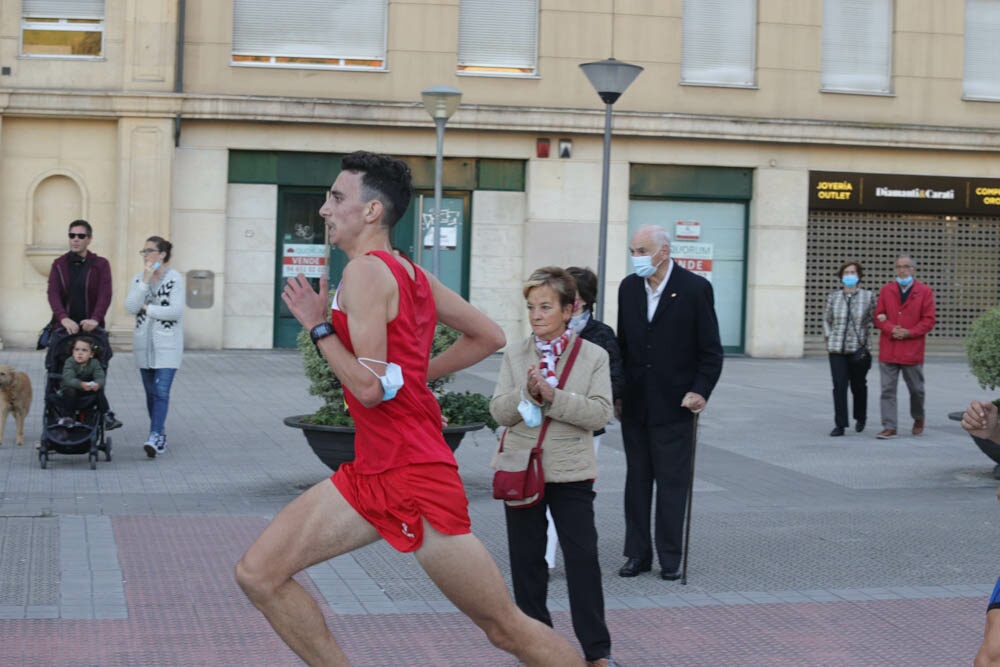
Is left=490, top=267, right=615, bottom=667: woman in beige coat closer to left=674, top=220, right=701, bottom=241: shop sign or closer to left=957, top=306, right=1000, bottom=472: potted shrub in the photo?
left=957, top=306, right=1000, bottom=472: potted shrub

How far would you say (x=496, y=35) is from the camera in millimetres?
24578

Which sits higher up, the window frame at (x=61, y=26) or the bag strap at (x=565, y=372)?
the window frame at (x=61, y=26)

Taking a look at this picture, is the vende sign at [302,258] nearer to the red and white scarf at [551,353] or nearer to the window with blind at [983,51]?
the window with blind at [983,51]

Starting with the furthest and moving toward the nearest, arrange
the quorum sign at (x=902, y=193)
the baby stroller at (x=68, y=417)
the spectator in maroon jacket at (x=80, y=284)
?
1. the quorum sign at (x=902, y=193)
2. the spectator in maroon jacket at (x=80, y=284)
3. the baby stroller at (x=68, y=417)

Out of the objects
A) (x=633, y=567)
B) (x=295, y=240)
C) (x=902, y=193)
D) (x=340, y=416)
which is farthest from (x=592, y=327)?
(x=902, y=193)

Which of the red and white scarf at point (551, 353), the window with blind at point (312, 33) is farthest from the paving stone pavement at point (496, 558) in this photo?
the window with blind at point (312, 33)

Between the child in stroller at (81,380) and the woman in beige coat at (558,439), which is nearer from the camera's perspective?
the woman in beige coat at (558,439)

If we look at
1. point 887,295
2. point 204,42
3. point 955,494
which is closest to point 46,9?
point 204,42

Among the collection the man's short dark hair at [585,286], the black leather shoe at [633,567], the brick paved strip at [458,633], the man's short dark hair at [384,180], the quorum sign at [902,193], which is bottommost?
the brick paved strip at [458,633]

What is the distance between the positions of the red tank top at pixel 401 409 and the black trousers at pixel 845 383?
1064 centimetres

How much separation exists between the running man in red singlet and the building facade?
1900 cm

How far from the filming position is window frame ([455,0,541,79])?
24.5 metres

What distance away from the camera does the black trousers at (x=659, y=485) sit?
25.6ft

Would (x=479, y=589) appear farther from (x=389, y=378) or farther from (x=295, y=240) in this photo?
(x=295, y=240)
